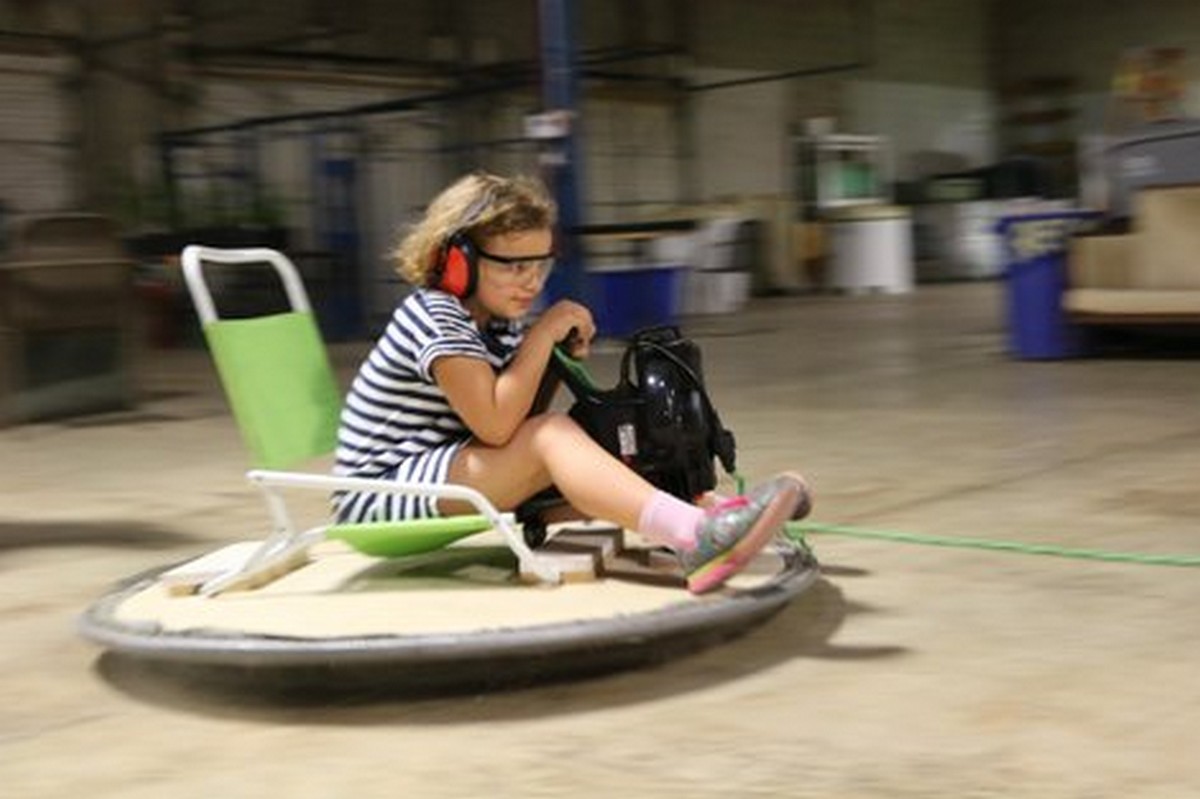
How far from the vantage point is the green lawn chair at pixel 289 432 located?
103 inches

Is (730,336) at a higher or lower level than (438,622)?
lower

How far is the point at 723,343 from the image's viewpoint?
32.6 ft

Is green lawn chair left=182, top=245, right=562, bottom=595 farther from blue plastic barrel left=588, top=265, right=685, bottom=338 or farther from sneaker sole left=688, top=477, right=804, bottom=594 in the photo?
blue plastic barrel left=588, top=265, right=685, bottom=338

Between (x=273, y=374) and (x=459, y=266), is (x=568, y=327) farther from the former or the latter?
(x=273, y=374)

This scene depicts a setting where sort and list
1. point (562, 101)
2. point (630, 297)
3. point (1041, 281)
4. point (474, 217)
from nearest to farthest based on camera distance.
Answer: point (474, 217) < point (1041, 281) < point (562, 101) < point (630, 297)

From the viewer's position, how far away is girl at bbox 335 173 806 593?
8.58 ft

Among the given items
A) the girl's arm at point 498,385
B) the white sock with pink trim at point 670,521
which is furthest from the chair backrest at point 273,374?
the white sock with pink trim at point 670,521

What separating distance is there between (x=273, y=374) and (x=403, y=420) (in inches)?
11.3

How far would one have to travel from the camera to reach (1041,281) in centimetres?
756

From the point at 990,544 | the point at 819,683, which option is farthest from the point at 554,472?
the point at 990,544

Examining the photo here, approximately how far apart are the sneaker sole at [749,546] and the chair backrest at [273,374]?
804 mm

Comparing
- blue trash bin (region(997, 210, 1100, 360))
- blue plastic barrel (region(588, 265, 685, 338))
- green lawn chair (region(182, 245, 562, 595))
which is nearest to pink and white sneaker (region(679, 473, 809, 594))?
green lawn chair (region(182, 245, 562, 595))

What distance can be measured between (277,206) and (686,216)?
4.12 metres

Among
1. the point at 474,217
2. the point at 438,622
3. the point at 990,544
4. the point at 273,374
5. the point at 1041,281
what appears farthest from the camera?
the point at 1041,281
